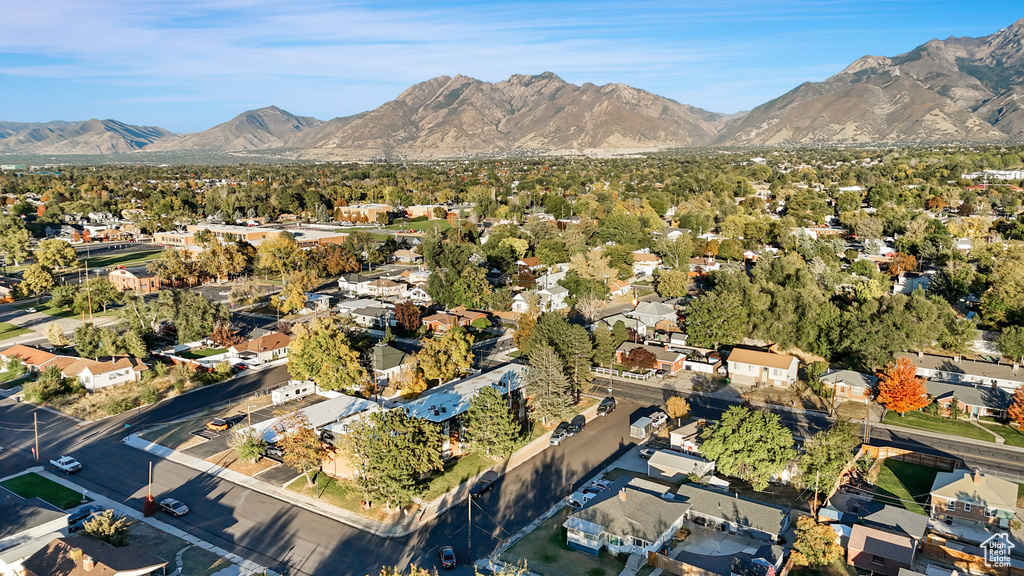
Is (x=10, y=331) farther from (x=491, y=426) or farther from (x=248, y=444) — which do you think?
(x=491, y=426)

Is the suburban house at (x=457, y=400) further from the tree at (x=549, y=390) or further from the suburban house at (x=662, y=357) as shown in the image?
the suburban house at (x=662, y=357)

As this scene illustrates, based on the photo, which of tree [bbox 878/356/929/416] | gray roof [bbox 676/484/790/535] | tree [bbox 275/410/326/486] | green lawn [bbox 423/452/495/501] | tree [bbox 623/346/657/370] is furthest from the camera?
tree [bbox 623/346/657/370]

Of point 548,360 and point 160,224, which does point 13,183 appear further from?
point 548,360

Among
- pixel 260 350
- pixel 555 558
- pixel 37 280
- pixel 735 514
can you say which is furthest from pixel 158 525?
pixel 37 280

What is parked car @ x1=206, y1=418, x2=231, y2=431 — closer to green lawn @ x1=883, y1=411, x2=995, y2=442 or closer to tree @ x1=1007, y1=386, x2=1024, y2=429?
green lawn @ x1=883, y1=411, x2=995, y2=442

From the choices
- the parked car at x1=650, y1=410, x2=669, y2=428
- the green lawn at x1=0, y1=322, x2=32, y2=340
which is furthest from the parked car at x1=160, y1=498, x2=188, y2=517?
the green lawn at x1=0, y1=322, x2=32, y2=340

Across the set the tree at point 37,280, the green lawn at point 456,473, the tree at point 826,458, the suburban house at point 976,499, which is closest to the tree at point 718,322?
the tree at point 826,458

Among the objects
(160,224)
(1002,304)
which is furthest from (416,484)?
(160,224)
